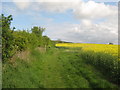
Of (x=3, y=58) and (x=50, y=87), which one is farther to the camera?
(x=3, y=58)

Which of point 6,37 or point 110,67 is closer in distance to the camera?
point 6,37

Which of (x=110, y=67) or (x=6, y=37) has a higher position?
(x=6, y=37)

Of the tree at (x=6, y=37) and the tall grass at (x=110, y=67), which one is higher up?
the tree at (x=6, y=37)

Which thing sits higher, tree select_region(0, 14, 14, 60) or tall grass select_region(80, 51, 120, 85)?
tree select_region(0, 14, 14, 60)

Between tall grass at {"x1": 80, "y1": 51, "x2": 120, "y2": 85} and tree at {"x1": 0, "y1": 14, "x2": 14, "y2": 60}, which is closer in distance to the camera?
tall grass at {"x1": 80, "y1": 51, "x2": 120, "y2": 85}

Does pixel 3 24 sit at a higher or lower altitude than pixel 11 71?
higher

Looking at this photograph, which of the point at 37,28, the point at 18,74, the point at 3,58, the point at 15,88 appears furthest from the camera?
the point at 37,28

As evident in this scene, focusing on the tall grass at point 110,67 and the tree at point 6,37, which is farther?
the tree at point 6,37

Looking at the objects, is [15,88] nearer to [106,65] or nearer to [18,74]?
[18,74]

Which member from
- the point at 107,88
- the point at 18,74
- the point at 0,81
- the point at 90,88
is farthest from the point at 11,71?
the point at 107,88

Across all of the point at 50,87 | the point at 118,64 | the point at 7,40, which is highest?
the point at 7,40

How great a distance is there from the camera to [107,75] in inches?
279

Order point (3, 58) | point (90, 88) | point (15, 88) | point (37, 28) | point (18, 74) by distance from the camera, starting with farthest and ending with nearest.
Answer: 1. point (37, 28)
2. point (3, 58)
3. point (18, 74)
4. point (90, 88)
5. point (15, 88)

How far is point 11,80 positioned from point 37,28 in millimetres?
19611
